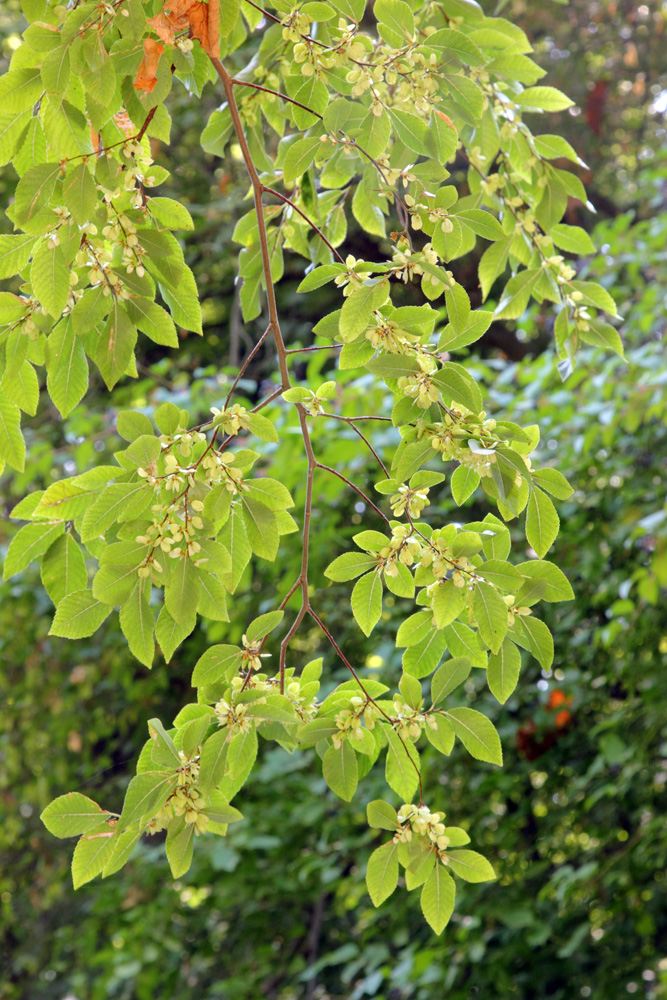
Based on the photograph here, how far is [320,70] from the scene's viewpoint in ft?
2.99

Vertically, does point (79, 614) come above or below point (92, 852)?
above

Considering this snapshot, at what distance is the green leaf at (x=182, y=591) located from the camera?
750mm

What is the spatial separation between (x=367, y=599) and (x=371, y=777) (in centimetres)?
160

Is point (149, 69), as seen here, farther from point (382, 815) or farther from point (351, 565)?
point (382, 815)

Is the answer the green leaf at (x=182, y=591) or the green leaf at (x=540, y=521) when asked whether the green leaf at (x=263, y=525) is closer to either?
the green leaf at (x=182, y=591)

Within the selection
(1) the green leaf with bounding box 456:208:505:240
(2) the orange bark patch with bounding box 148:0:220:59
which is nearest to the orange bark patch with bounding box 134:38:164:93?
(2) the orange bark patch with bounding box 148:0:220:59

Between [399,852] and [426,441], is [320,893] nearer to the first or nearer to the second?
[399,852]

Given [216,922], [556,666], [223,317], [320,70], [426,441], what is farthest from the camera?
[223,317]

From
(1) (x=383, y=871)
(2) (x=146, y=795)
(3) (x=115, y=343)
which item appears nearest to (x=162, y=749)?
(2) (x=146, y=795)

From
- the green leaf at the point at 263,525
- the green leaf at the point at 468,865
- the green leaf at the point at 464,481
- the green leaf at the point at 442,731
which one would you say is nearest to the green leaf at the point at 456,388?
the green leaf at the point at 464,481

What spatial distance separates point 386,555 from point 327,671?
179 cm

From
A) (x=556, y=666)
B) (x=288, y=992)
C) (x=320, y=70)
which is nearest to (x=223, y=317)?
(x=556, y=666)

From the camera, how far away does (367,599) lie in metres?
0.83

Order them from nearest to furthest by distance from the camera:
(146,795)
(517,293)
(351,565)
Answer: (146,795)
(351,565)
(517,293)
